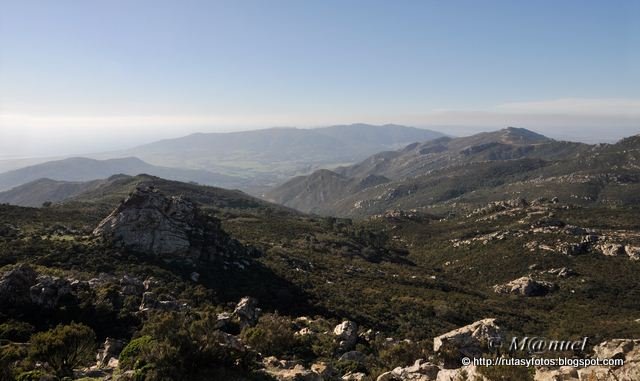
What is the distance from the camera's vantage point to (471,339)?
29.4 m

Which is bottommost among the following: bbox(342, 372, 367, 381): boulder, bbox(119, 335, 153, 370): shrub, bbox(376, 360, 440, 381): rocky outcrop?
bbox(342, 372, 367, 381): boulder

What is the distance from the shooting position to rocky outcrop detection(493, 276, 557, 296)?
7288 cm

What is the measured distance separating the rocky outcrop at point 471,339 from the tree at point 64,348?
23.1 metres

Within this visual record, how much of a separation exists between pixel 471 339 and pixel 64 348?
1082 inches

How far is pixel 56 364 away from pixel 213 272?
1273 inches

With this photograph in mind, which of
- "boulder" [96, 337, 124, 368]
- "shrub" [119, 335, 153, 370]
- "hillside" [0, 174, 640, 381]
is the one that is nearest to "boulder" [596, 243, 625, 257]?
"hillside" [0, 174, 640, 381]

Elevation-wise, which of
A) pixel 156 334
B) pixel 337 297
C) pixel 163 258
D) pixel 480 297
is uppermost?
pixel 156 334

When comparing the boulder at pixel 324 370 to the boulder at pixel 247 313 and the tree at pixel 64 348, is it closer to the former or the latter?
the boulder at pixel 247 313

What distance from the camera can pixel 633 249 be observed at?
84562 millimetres

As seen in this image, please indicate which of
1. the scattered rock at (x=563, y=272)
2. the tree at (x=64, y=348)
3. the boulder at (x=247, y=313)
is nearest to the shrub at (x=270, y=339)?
the boulder at (x=247, y=313)

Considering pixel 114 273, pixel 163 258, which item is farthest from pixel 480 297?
pixel 114 273

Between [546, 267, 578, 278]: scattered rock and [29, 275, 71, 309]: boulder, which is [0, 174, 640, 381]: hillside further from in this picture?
[546, 267, 578, 278]: scattered rock

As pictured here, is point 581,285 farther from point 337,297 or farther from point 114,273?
point 114,273

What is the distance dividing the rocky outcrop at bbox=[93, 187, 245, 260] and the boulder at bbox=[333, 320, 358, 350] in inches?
1241
